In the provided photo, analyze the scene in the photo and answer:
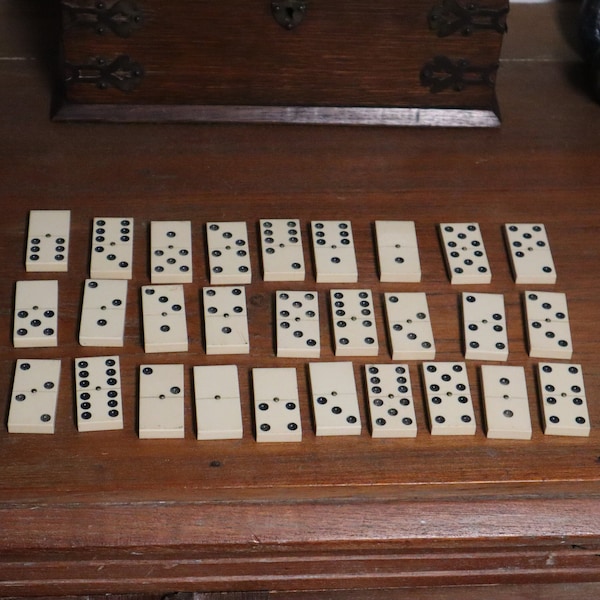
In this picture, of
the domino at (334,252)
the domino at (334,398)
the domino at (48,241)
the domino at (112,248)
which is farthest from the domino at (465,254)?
the domino at (48,241)

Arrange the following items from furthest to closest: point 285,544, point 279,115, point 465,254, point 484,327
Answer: point 279,115 < point 465,254 < point 484,327 < point 285,544

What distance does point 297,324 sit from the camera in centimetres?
173

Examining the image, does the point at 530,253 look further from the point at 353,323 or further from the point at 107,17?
the point at 107,17

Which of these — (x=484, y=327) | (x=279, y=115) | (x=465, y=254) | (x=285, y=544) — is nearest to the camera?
(x=285, y=544)

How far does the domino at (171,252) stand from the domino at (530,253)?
0.54 m

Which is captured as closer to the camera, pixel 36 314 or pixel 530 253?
pixel 36 314

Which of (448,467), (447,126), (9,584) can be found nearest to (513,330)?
(448,467)

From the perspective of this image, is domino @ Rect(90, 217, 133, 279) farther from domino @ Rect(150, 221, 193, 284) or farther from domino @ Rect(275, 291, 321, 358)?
→ domino @ Rect(275, 291, 321, 358)

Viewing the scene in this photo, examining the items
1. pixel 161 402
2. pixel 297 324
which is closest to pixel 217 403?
pixel 161 402

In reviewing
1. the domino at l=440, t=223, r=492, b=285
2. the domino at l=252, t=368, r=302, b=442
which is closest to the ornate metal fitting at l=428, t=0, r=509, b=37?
the domino at l=440, t=223, r=492, b=285

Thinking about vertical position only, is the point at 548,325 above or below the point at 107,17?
below

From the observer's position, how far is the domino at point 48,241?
1802mm

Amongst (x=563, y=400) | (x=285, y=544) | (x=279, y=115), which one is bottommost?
(x=285, y=544)

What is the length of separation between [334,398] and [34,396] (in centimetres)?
43
